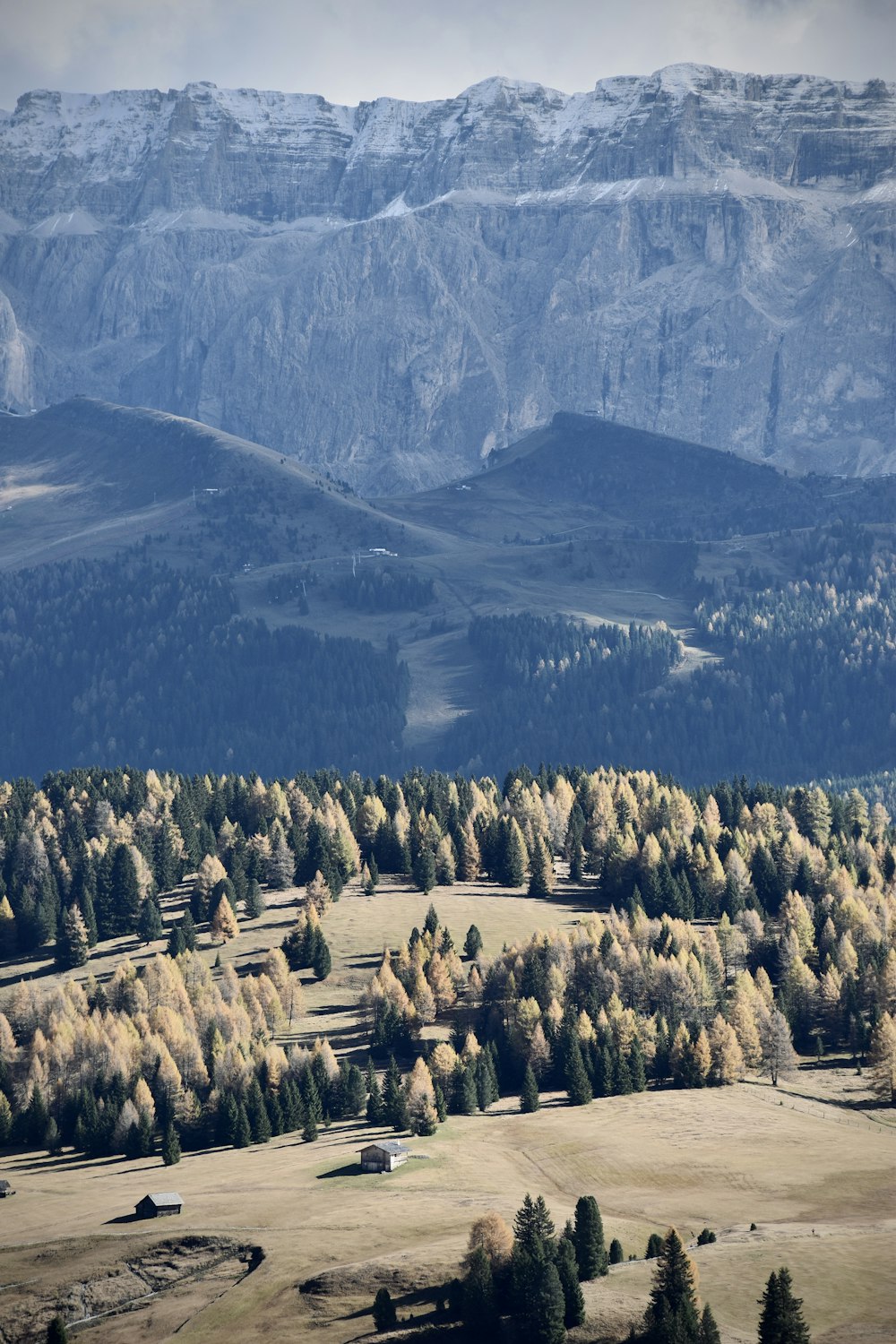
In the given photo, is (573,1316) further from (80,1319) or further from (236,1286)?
(80,1319)

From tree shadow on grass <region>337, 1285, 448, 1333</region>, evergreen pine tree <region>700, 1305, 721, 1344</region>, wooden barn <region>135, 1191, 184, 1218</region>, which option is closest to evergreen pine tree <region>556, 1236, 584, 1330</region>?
tree shadow on grass <region>337, 1285, 448, 1333</region>

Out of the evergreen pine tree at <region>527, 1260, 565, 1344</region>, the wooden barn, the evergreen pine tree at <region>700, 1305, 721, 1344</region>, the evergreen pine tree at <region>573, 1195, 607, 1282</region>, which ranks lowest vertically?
the evergreen pine tree at <region>700, 1305, 721, 1344</region>

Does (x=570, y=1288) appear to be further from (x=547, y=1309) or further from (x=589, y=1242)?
Result: (x=589, y=1242)

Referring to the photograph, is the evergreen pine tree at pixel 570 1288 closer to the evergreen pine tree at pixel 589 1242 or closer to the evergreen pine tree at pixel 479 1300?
the evergreen pine tree at pixel 589 1242

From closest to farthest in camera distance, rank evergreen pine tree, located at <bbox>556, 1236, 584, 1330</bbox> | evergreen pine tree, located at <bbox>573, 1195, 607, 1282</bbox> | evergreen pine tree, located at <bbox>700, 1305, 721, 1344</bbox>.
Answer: evergreen pine tree, located at <bbox>700, 1305, 721, 1344</bbox> → evergreen pine tree, located at <bbox>556, 1236, 584, 1330</bbox> → evergreen pine tree, located at <bbox>573, 1195, 607, 1282</bbox>

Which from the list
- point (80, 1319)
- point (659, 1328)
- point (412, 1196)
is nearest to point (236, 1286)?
point (80, 1319)

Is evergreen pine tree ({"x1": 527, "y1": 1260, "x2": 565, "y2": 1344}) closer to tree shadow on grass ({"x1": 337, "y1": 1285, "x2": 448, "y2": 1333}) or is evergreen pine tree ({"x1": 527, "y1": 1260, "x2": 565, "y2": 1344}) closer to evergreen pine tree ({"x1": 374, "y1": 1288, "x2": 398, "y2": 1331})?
tree shadow on grass ({"x1": 337, "y1": 1285, "x2": 448, "y2": 1333})

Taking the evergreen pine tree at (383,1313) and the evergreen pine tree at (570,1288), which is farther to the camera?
the evergreen pine tree at (383,1313)

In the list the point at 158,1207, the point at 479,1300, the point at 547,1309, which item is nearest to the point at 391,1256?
the point at 479,1300

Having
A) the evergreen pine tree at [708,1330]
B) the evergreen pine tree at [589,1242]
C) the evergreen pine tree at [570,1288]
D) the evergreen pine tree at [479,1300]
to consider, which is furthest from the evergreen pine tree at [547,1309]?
the evergreen pine tree at [708,1330]
